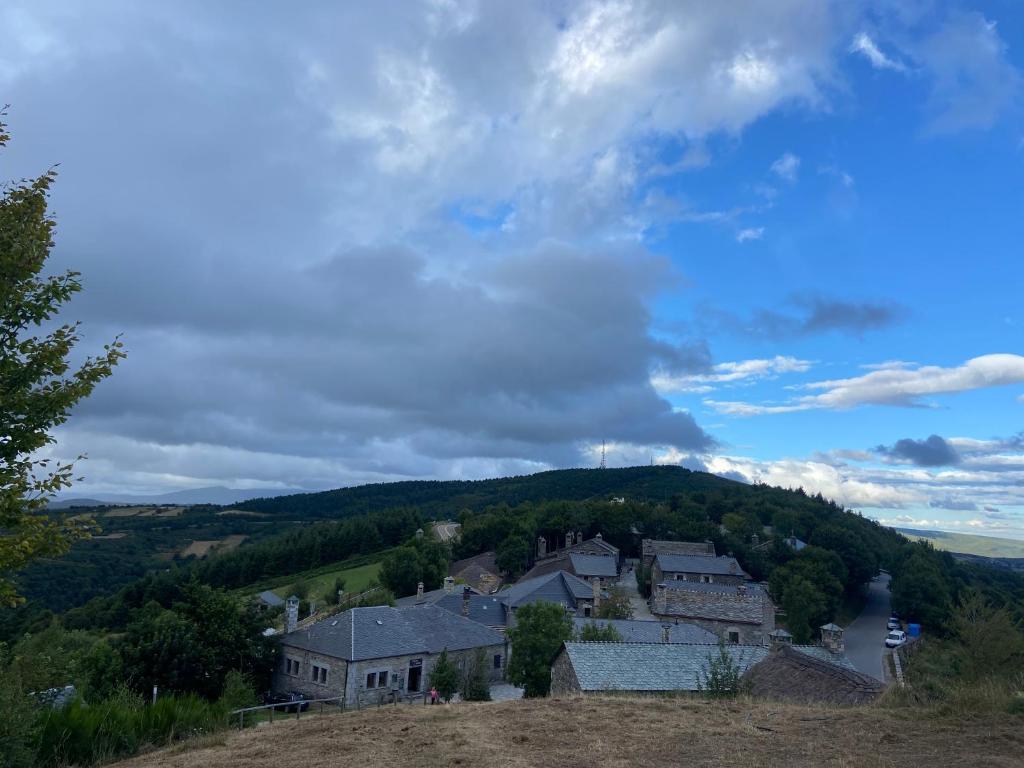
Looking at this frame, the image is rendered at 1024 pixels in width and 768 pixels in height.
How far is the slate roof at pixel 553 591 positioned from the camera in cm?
5684

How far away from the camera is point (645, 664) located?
27234mm

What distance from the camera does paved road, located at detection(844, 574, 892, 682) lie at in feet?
155

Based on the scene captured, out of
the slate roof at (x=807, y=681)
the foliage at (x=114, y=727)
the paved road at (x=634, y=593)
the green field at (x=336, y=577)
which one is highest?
the foliage at (x=114, y=727)

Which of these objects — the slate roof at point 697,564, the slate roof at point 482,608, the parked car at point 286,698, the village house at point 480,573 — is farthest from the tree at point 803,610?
the parked car at point 286,698

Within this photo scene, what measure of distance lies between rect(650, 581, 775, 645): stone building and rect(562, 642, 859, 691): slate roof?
26.3 metres

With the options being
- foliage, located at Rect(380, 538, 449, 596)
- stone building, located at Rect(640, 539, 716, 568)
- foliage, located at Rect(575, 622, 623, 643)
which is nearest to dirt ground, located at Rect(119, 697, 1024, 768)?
foliage, located at Rect(575, 622, 623, 643)

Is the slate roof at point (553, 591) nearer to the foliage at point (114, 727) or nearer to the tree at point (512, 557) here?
the tree at point (512, 557)

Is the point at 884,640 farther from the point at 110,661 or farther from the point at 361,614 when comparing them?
the point at 110,661

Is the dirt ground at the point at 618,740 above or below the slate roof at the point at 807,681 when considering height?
above

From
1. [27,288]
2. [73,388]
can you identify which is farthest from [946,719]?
[27,288]

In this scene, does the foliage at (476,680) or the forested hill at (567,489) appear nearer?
the foliage at (476,680)

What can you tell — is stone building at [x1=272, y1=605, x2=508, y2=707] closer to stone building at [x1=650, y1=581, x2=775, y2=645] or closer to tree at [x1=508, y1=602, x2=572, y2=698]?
tree at [x1=508, y1=602, x2=572, y2=698]

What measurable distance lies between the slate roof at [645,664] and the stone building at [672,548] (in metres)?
62.3

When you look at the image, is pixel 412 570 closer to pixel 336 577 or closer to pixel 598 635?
pixel 336 577
